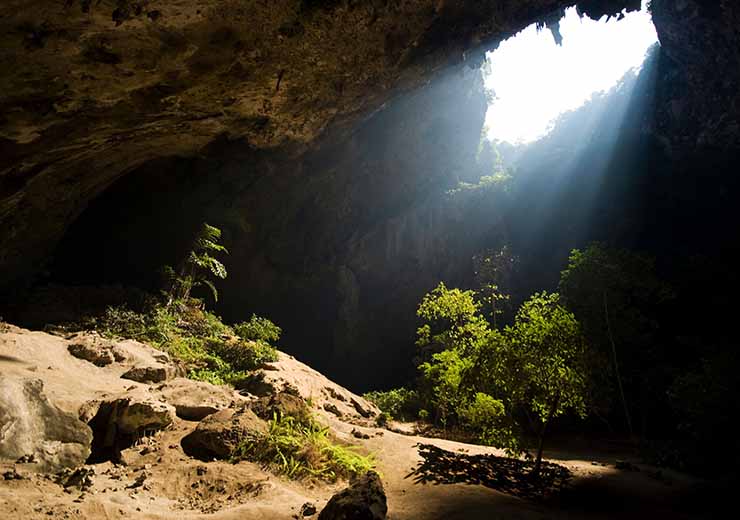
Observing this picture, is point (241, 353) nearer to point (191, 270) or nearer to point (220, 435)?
point (191, 270)

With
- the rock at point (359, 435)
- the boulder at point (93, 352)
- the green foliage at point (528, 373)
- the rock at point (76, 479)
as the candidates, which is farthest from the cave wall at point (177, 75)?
the rock at point (359, 435)

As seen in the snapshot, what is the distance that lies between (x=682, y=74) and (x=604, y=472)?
70.4ft

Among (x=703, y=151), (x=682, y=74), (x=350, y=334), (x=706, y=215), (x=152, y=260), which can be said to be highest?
(x=682, y=74)

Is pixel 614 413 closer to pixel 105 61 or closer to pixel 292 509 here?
pixel 292 509

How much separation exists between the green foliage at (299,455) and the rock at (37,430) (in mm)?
1709

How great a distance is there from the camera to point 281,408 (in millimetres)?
6125

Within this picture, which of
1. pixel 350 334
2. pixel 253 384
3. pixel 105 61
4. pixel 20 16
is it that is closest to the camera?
pixel 20 16

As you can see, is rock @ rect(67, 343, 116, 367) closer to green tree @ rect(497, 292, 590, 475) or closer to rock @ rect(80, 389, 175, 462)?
rock @ rect(80, 389, 175, 462)

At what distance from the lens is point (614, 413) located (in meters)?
14.6

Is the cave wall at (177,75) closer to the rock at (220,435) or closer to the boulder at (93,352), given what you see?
the boulder at (93,352)

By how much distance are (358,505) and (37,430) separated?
3380 millimetres

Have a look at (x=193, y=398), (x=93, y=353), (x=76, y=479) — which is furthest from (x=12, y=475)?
(x=93, y=353)

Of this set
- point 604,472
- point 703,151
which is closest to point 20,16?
point 604,472

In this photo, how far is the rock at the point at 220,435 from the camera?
491 centimetres
